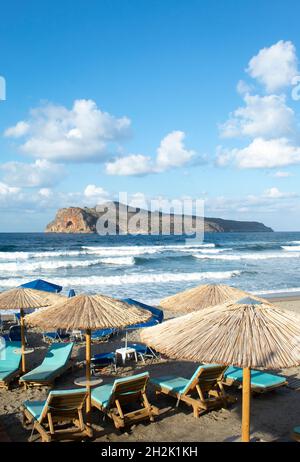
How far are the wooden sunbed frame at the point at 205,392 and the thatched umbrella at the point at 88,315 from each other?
4.01 feet

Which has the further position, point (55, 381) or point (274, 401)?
point (55, 381)

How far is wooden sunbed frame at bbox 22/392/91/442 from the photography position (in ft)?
17.2

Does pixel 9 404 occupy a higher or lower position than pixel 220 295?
lower

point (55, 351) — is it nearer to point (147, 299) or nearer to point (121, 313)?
point (121, 313)

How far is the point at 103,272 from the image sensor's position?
2991 cm

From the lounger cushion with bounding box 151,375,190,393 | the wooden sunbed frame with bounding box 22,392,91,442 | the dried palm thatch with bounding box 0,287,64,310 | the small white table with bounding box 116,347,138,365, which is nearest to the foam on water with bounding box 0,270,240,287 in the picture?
the small white table with bounding box 116,347,138,365

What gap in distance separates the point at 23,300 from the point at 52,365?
1383 millimetres

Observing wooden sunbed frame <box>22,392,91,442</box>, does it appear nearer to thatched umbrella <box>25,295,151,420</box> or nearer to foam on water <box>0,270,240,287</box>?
thatched umbrella <box>25,295,151,420</box>

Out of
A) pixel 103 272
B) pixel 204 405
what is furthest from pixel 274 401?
pixel 103 272

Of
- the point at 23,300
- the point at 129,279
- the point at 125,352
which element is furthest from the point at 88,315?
the point at 129,279

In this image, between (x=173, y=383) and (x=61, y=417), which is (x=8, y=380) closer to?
(x=61, y=417)

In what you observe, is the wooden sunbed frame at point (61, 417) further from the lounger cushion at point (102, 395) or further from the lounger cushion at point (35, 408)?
the lounger cushion at point (102, 395)
